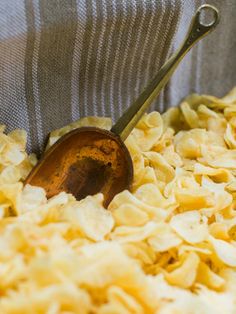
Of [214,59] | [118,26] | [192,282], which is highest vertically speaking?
[118,26]

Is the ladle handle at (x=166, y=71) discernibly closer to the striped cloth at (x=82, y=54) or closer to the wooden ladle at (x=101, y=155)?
the wooden ladle at (x=101, y=155)

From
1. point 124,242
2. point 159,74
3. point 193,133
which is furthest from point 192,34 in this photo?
point 124,242

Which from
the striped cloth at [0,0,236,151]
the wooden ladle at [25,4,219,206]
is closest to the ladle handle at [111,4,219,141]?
the wooden ladle at [25,4,219,206]

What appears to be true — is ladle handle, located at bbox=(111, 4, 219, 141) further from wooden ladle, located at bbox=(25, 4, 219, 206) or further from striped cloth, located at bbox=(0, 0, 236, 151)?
striped cloth, located at bbox=(0, 0, 236, 151)

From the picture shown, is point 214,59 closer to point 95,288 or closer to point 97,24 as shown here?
point 97,24

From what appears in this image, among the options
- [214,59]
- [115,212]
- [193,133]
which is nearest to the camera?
[115,212]

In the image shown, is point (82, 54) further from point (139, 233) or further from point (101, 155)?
point (139, 233)

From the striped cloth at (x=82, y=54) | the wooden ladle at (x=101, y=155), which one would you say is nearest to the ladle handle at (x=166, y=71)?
the wooden ladle at (x=101, y=155)
